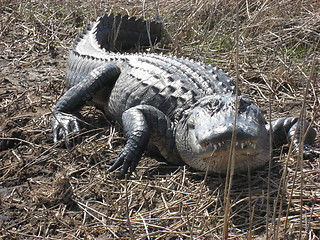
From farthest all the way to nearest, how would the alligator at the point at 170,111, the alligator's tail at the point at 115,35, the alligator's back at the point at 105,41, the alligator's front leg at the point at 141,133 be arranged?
the alligator's tail at the point at 115,35 → the alligator's back at the point at 105,41 → the alligator's front leg at the point at 141,133 → the alligator at the point at 170,111

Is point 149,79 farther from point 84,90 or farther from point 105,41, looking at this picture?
point 105,41

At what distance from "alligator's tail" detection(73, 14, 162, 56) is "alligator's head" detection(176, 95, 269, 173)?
6.60ft

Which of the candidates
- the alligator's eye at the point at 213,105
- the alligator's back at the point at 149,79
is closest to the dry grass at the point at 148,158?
the alligator's back at the point at 149,79

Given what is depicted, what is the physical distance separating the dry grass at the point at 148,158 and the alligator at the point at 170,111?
0.45 ft

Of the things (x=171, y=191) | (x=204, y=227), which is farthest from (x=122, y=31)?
(x=204, y=227)

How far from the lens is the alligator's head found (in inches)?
119

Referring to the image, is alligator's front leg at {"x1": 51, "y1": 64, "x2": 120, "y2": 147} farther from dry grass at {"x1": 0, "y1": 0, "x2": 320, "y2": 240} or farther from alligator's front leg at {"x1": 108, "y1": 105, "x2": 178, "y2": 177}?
alligator's front leg at {"x1": 108, "y1": 105, "x2": 178, "y2": 177}

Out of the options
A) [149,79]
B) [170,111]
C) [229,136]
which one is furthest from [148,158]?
[229,136]

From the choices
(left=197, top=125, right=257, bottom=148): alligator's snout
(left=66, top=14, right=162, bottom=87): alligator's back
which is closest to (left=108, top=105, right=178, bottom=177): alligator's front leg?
(left=197, top=125, right=257, bottom=148): alligator's snout

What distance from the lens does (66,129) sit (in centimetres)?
413

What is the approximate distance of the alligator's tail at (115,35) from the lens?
5516 mm

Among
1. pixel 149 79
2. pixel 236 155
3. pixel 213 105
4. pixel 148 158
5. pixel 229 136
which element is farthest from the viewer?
pixel 149 79

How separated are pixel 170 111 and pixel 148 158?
409 mm

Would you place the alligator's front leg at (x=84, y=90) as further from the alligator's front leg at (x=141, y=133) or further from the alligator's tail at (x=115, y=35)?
the alligator's front leg at (x=141, y=133)
